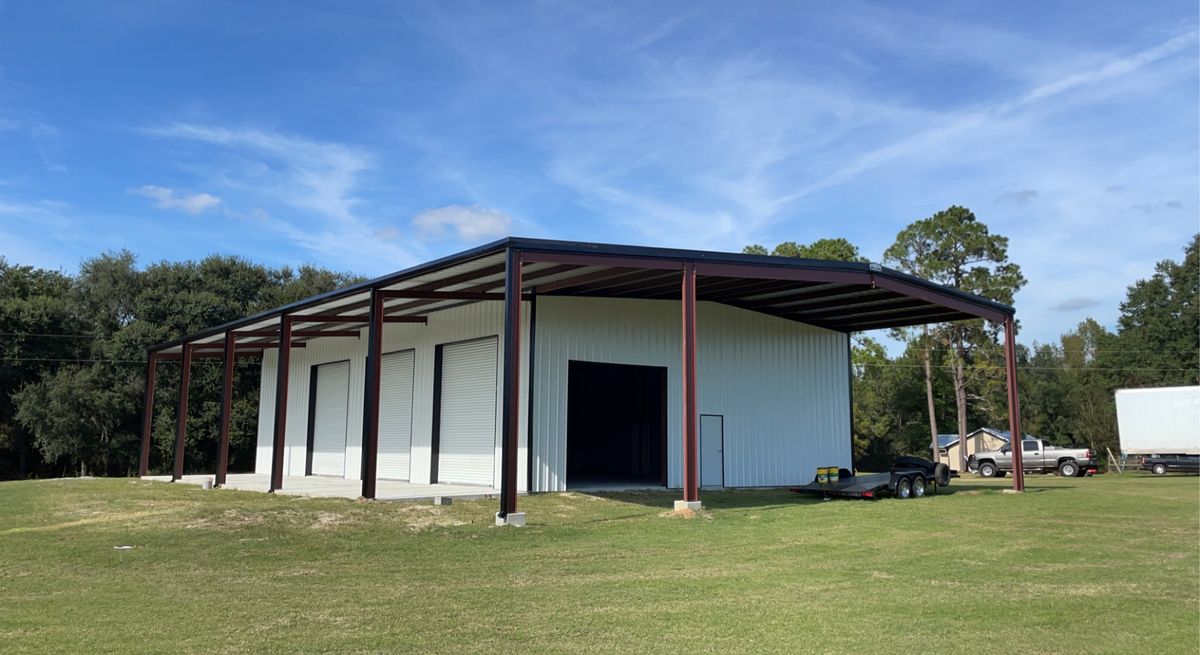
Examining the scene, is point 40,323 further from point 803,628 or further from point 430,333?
point 803,628

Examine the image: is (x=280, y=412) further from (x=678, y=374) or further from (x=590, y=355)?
(x=678, y=374)

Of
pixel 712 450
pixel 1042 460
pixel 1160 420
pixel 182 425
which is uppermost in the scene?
pixel 1160 420

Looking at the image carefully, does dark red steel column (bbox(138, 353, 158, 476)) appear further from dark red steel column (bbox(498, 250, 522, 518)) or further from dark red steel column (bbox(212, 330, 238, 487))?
dark red steel column (bbox(498, 250, 522, 518))

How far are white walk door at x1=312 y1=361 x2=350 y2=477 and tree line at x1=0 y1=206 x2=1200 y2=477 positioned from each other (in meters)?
13.6

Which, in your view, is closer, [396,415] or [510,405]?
[510,405]

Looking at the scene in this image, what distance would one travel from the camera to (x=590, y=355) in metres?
20.0

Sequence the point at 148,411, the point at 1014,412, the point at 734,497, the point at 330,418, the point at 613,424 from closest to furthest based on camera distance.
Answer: the point at 734,497
the point at 1014,412
the point at 330,418
the point at 613,424
the point at 148,411

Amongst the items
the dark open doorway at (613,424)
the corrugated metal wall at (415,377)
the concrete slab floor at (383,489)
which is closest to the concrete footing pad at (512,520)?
the concrete slab floor at (383,489)

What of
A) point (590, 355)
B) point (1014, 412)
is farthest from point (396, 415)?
point (1014, 412)

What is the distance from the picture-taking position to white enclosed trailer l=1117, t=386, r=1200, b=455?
33.0 m

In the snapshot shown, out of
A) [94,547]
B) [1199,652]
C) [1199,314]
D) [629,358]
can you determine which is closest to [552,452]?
[629,358]

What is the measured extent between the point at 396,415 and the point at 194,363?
2133 cm

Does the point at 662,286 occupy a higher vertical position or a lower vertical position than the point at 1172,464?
higher

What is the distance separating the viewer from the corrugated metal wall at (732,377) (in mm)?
19359
